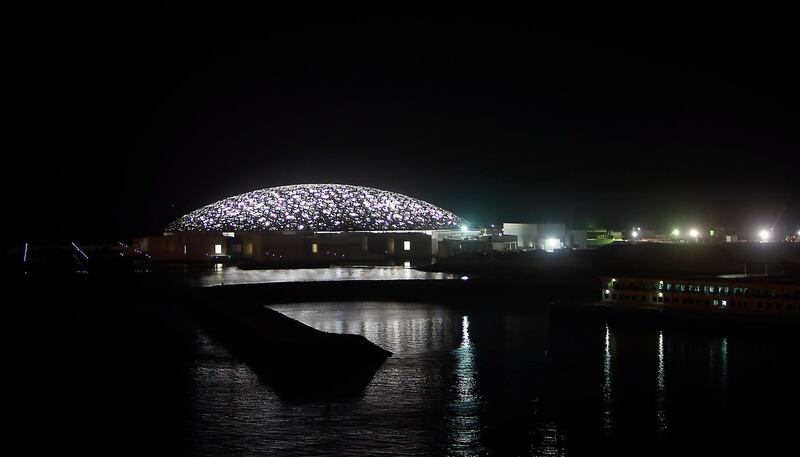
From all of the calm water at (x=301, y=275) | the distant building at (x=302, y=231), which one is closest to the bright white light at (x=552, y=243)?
the distant building at (x=302, y=231)

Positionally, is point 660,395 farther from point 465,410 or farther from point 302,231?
point 302,231

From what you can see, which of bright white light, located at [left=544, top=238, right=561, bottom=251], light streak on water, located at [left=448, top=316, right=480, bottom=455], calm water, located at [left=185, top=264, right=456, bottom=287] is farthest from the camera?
bright white light, located at [left=544, top=238, right=561, bottom=251]

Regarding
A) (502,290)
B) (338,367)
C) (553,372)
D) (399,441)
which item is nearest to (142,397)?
(338,367)

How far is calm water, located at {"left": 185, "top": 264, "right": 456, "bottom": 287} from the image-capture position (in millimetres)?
36375

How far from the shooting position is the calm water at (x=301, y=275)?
119ft

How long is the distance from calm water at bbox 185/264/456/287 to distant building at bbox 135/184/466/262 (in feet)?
27.3

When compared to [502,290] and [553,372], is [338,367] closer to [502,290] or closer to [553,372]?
[553,372]

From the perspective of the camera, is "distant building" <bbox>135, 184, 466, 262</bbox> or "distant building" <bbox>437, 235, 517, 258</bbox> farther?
"distant building" <bbox>437, 235, 517, 258</bbox>

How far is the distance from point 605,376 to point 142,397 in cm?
776

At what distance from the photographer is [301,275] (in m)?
40.6

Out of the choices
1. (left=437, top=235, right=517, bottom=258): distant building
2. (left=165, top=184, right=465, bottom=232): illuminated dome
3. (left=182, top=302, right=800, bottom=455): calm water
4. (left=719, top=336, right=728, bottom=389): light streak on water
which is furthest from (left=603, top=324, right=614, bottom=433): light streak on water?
(left=165, top=184, right=465, bottom=232): illuminated dome

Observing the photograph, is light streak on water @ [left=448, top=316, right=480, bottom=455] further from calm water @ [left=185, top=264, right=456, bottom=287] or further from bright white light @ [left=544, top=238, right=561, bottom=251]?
bright white light @ [left=544, top=238, right=561, bottom=251]

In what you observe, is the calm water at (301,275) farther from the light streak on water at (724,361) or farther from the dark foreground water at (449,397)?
the light streak on water at (724,361)

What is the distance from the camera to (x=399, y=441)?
11391 millimetres
